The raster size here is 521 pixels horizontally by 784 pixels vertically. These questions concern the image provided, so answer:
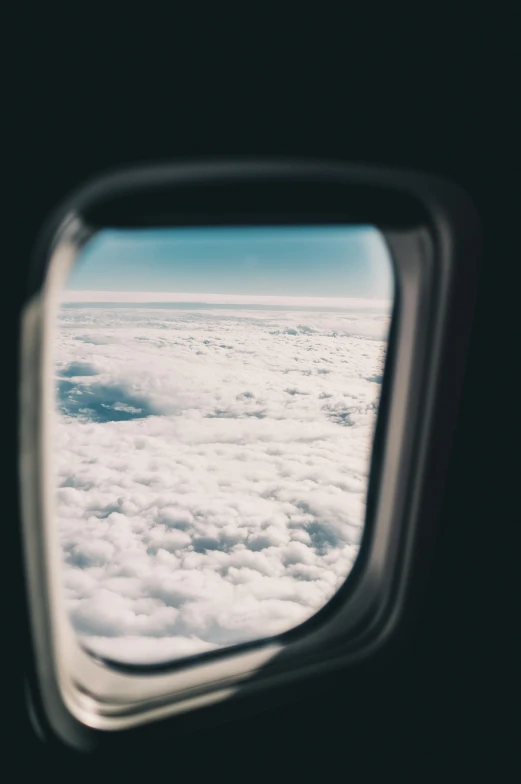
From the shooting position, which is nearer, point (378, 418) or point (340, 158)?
point (340, 158)

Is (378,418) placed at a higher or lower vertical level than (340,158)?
lower

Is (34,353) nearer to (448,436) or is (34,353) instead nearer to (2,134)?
(2,134)

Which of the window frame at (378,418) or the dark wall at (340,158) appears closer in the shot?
the dark wall at (340,158)

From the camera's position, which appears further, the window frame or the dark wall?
the window frame
